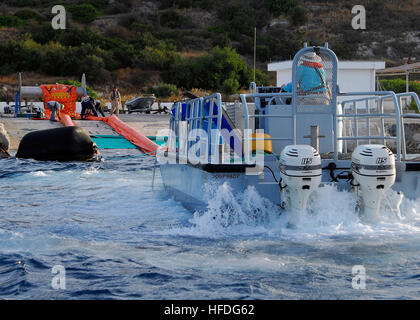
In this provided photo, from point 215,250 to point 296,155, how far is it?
4.86 feet

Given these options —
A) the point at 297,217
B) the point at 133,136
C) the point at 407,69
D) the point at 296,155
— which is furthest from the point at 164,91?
the point at 296,155

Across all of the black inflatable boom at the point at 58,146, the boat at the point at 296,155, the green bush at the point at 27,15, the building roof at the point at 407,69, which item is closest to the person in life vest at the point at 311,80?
the boat at the point at 296,155

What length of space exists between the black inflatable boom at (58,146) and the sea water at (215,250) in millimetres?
7029

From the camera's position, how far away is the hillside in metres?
51.2

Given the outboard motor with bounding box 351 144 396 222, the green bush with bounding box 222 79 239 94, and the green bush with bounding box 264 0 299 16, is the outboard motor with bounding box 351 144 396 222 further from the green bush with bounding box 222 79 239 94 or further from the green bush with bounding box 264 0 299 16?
the green bush with bounding box 264 0 299 16

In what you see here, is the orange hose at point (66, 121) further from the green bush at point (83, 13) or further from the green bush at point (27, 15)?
the green bush at point (27, 15)

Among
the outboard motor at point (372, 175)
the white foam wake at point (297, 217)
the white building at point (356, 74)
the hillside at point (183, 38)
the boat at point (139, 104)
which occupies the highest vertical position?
the hillside at point (183, 38)

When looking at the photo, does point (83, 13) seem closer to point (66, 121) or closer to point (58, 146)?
point (66, 121)

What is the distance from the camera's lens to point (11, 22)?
67000 millimetres

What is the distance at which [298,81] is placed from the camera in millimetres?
8102

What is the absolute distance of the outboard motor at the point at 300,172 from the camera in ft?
22.9

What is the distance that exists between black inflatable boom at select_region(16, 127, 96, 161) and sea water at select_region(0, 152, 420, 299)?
7.03 metres
